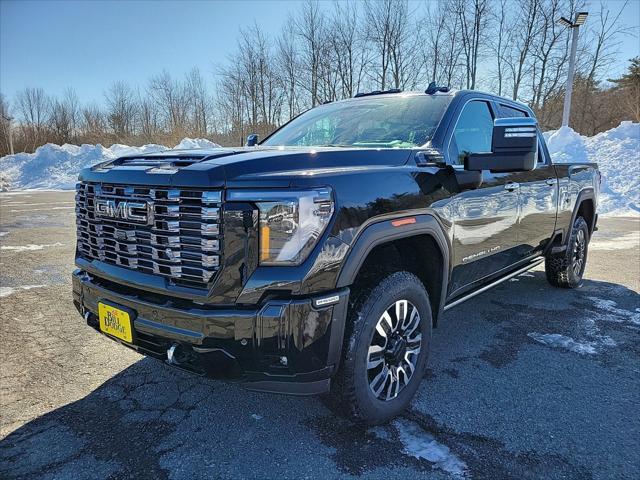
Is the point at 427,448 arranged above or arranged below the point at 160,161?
below

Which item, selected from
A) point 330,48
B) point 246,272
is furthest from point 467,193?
point 330,48

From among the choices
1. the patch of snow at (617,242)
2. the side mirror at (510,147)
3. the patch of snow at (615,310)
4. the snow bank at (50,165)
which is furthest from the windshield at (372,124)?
the snow bank at (50,165)

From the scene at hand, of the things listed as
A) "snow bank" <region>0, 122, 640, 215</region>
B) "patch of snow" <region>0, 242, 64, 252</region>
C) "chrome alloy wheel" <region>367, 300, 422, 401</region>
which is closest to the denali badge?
"chrome alloy wheel" <region>367, 300, 422, 401</region>

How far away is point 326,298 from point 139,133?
43098 mm

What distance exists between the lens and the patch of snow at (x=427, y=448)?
2.27 meters

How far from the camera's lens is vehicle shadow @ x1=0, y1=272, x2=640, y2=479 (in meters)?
2.24

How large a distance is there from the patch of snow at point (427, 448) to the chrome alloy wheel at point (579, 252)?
12.4 feet

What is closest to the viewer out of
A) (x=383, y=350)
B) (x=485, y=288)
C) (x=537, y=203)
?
(x=383, y=350)

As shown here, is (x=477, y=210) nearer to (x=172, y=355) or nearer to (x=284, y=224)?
(x=284, y=224)

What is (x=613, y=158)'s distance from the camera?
15.6m

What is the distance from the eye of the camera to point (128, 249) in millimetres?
2385

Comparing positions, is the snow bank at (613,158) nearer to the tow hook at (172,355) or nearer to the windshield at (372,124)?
the windshield at (372,124)

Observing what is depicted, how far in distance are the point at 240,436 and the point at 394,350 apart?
964mm

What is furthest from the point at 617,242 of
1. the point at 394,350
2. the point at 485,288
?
the point at 394,350
